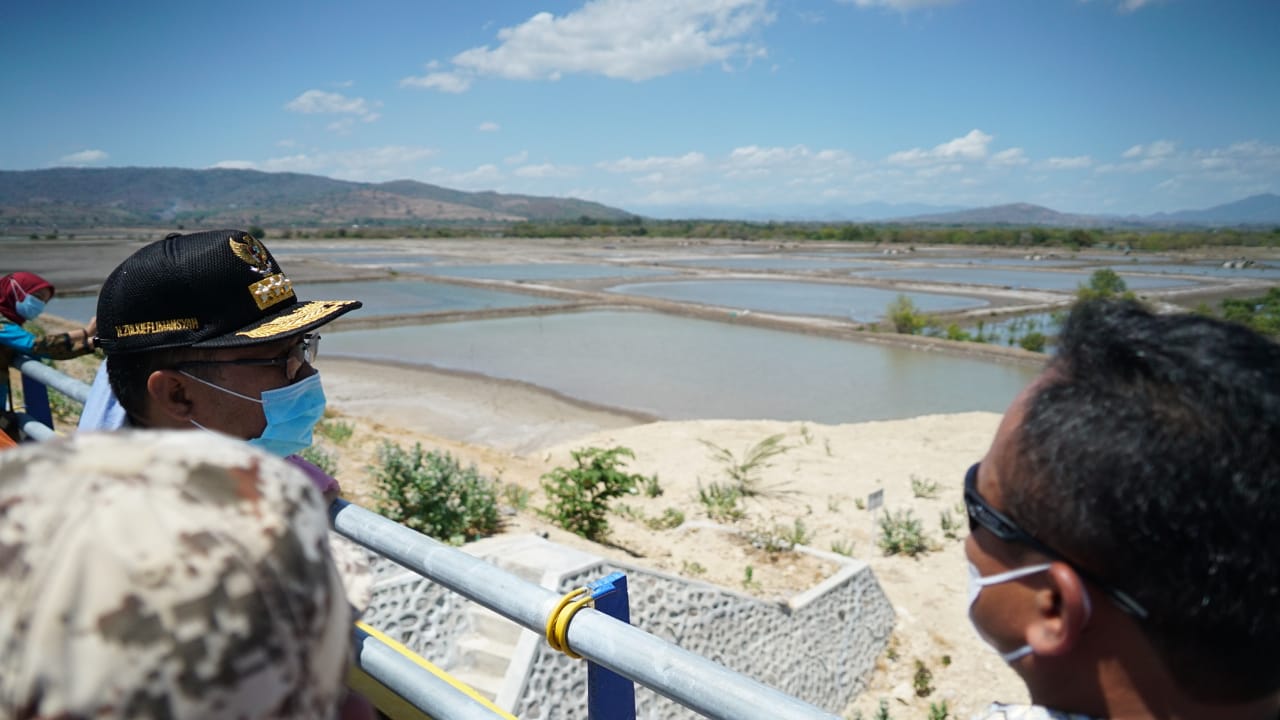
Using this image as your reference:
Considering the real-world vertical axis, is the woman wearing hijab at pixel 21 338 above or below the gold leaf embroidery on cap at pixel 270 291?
below

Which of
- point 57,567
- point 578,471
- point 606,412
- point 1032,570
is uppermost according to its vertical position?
point 57,567

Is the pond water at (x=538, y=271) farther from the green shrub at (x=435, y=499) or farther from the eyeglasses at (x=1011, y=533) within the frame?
the eyeglasses at (x=1011, y=533)

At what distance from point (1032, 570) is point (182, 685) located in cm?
96

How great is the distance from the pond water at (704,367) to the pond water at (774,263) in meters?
22.6

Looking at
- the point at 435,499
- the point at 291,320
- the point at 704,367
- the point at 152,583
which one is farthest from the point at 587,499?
the point at 704,367

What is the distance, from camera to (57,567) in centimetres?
56

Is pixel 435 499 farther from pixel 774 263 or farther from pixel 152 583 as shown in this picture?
pixel 774 263

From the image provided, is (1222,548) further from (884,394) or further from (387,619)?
(884,394)

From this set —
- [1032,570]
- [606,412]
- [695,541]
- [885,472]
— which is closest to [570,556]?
[695,541]

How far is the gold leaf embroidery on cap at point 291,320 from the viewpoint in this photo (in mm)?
1919

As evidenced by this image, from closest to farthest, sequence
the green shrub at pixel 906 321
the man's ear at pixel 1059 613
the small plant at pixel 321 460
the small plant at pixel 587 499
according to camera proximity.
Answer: the man's ear at pixel 1059 613 < the small plant at pixel 321 460 < the small plant at pixel 587 499 < the green shrub at pixel 906 321

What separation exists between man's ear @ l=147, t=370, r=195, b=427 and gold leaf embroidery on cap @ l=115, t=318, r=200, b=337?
11 centimetres

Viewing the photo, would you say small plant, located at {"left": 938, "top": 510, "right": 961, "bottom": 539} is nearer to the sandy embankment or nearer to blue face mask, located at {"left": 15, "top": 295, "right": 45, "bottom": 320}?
the sandy embankment

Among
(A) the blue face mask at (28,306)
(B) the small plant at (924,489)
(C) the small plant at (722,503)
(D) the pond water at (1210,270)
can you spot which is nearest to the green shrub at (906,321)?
(B) the small plant at (924,489)
